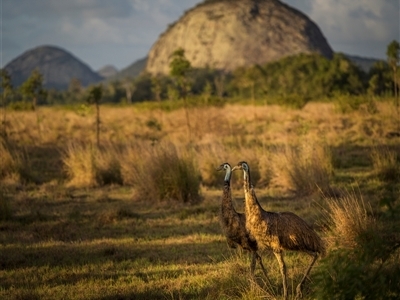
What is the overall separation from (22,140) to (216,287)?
67.8 feet

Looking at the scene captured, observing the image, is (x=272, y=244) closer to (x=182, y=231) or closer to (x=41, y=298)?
(x=41, y=298)

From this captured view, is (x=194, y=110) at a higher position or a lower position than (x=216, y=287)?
higher

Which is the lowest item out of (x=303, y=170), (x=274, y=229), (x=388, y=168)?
(x=388, y=168)

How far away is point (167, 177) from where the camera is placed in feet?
44.8

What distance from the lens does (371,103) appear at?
3148cm

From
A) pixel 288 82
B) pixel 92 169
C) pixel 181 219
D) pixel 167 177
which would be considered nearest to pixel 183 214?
pixel 181 219

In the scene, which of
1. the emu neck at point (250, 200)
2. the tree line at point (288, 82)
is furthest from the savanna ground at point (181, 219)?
the tree line at point (288, 82)

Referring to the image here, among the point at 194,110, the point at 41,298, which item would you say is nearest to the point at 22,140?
the point at 194,110

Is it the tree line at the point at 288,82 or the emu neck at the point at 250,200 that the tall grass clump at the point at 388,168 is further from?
the tree line at the point at 288,82

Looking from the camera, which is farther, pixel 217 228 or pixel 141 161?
pixel 141 161

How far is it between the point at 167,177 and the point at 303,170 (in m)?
3.35

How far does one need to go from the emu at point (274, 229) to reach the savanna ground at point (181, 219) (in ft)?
1.16

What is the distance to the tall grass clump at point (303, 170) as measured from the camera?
45.6ft

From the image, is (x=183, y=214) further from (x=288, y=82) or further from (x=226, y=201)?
(x=288, y=82)
